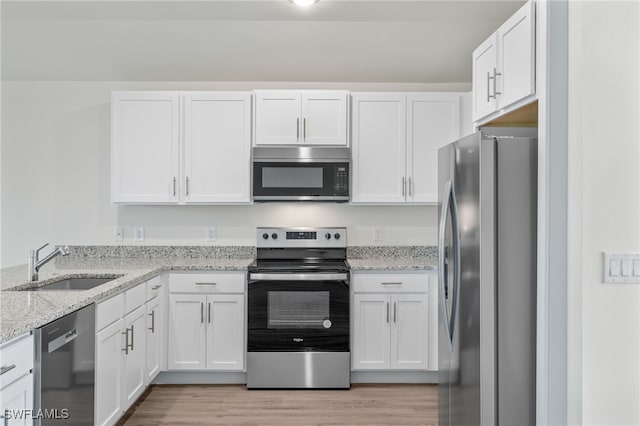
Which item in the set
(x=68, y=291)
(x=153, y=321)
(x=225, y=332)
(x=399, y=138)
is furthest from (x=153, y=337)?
(x=399, y=138)

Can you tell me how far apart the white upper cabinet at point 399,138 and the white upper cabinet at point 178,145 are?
0.90 m

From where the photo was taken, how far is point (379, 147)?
3.81 m

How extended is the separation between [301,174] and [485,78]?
1.65 meters

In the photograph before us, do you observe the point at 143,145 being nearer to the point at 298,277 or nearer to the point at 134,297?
the point at 134,297

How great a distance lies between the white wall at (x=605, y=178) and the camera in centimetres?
185

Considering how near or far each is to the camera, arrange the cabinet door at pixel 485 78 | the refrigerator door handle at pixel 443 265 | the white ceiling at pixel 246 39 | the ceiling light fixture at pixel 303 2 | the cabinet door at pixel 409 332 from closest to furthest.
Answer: the refrigerator door handle at pixel 443 265
the cabinet door at pixel 485 78
the ceiling light fixture at pixel 303 2
the white ceiling at pixel 246 39
the cabinet door at pixel 409 332

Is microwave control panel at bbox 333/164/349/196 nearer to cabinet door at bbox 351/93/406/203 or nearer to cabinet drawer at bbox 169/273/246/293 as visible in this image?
cabinet door at bbox 351/93/406/203

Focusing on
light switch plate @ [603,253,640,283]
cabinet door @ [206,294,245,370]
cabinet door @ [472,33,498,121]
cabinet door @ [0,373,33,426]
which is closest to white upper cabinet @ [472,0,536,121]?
cabinet door @ [472,33,498,121]

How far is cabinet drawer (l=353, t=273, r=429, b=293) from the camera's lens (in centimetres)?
356

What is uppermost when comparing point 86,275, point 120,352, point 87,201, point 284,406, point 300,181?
point 300,181


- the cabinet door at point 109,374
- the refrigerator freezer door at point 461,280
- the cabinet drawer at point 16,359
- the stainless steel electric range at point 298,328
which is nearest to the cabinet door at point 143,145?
the stainless steel electric range at point 298,328

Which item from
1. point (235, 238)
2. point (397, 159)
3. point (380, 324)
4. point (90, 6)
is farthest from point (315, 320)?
point (90, 6)

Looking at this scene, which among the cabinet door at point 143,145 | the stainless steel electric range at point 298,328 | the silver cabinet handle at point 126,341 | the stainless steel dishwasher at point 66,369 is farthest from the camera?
the cabinet door at point 143,145

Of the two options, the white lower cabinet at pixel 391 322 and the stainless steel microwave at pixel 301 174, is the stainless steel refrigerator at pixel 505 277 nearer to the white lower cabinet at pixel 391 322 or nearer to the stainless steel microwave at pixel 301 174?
the white lower cabinet at pixel 391 322
